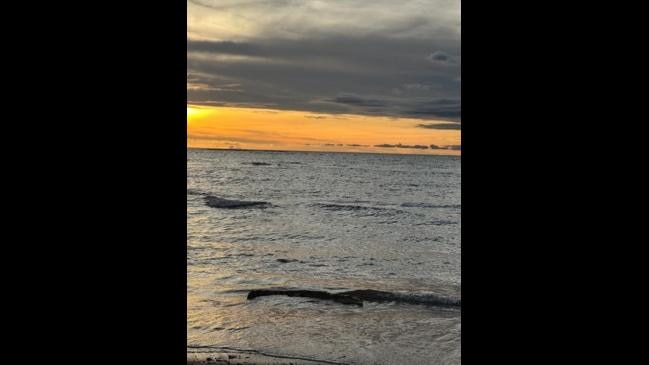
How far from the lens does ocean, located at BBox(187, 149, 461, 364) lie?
529 cm

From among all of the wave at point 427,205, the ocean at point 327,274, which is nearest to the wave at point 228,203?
the ocean at point 327,274

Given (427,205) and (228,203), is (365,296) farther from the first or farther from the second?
(228,203)

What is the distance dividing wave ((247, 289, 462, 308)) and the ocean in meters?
0.05

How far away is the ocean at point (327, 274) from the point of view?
17.4 ft

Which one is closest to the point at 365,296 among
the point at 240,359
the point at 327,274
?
the point at 327,274

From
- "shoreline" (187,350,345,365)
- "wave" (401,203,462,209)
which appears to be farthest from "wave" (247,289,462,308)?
"wave" (401,203,462,209)

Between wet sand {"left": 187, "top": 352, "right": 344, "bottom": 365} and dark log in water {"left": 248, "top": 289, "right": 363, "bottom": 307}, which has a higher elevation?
wet sand {"left": 187, "top": 352, "right": 344, "bottom": 365}

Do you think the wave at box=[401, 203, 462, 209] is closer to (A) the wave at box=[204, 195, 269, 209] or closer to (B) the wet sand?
(A) the wave at box=[204, 195, 269, 209]

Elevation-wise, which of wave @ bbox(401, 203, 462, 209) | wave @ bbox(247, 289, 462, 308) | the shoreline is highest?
wave @ bbox(401, 203, 462, 209)

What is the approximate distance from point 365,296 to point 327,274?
5.68 feet

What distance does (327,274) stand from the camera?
9219 millimetres
